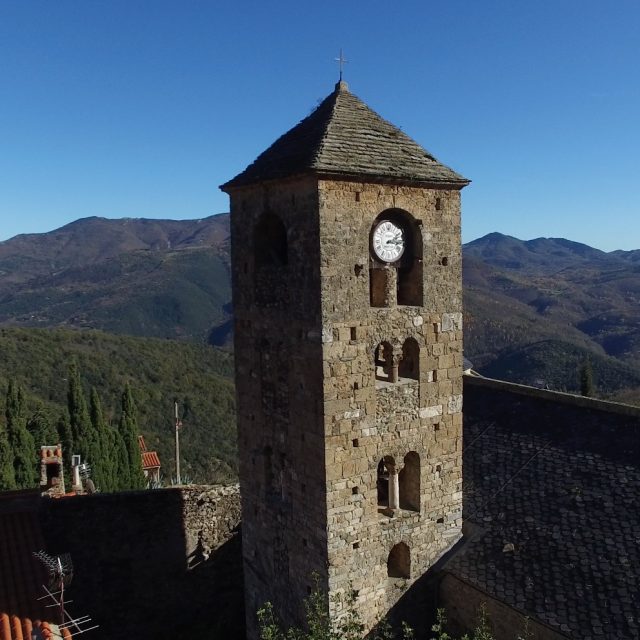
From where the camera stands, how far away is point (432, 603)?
11398 mm

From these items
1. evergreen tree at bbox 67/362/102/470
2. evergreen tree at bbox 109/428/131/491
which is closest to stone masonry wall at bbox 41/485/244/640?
evergreen tree at bbox 67/362/102/470

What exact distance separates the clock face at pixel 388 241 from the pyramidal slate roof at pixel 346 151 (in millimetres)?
805

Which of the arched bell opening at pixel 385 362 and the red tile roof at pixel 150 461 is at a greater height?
the arched bell opening at pixel 385 362

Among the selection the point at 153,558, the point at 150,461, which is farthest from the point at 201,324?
the point at 153,558

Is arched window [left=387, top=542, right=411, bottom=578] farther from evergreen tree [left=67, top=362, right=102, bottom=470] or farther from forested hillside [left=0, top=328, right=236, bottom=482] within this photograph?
forested hillside [left=0, top=328, right=236, bottom=482]

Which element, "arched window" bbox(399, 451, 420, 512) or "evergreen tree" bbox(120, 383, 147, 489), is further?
"evergreen tree" bbox(120, 383, 147, 489)

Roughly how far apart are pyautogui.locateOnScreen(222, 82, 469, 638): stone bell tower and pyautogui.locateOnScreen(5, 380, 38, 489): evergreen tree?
1377 centimetres

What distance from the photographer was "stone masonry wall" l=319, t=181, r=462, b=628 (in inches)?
385

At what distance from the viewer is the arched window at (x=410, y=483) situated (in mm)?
10945

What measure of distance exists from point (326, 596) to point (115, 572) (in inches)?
301

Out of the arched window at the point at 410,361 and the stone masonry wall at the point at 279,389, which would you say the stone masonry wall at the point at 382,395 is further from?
the stone masonry wall at the point at 279,389

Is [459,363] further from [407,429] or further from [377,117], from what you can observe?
[377,117]

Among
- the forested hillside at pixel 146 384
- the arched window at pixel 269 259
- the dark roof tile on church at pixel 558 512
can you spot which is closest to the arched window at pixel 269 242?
the arched window at pixel 269 259

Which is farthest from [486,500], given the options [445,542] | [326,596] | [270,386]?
[270,386]
